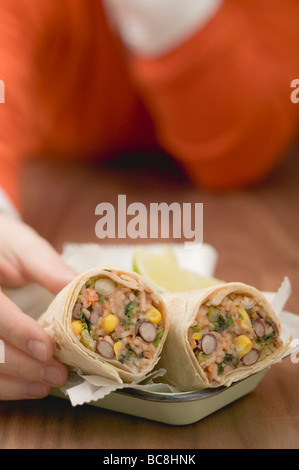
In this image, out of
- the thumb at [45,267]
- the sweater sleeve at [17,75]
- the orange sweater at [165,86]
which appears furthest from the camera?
the orange sweater at [165,86]

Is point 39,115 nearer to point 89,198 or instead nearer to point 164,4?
point 89,198

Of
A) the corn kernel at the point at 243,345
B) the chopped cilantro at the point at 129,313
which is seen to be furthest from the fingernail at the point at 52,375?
the corn kernel at the point at 243,345

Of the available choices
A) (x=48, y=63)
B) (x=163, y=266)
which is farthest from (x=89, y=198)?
(x=163, y=266)

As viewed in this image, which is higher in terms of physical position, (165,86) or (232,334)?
(165,86)

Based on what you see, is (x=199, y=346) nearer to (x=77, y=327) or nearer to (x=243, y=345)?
(x=243, y=345)

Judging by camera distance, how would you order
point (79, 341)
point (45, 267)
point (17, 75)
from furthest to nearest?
point (17, 75) < point (45, 267) < point (79, 341)

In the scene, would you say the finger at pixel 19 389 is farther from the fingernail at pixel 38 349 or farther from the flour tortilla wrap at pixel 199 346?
the flour tortilla wrap at pixel 199 346

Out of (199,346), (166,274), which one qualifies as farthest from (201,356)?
(166,274)
